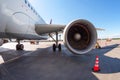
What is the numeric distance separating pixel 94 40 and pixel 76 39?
3.49 feet

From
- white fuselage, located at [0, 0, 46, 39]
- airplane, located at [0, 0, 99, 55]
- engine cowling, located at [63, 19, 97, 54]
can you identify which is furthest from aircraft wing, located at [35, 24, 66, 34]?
white fuselage, located at [0, 0, 46, 39]

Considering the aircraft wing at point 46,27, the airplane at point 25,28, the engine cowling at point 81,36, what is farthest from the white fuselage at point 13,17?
the engine cowling at point 81,36

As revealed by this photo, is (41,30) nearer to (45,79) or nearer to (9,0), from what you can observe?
(9,0)

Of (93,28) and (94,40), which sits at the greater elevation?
(93,28)

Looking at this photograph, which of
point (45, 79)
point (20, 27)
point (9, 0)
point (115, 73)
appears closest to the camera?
point (45, 79)

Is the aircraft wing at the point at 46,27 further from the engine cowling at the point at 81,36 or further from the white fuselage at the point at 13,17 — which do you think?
the white fuselage at the point at 13,17

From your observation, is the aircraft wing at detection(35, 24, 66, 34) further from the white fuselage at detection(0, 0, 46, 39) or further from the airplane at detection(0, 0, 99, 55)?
the white fuselage at detection(0, 0, 46, 39)

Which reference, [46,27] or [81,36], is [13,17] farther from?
[81,36]

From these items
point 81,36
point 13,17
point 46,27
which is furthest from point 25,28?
point 81,36

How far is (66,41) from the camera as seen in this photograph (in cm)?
642

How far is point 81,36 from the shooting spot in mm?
7938

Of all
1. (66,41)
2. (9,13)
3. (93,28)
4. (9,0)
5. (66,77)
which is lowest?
(66,77)

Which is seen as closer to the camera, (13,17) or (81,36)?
(13,17)

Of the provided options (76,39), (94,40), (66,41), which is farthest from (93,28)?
(66,41)
